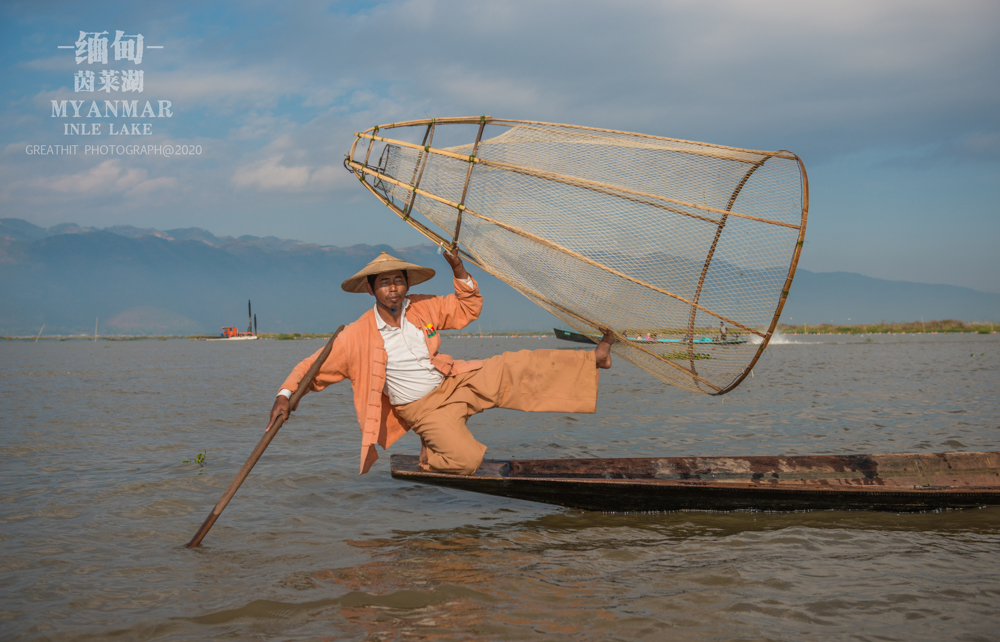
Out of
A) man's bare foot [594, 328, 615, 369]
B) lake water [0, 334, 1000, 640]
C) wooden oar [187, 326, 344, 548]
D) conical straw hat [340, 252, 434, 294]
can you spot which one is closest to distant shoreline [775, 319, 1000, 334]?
lake water [0, 334, 1000, 640]

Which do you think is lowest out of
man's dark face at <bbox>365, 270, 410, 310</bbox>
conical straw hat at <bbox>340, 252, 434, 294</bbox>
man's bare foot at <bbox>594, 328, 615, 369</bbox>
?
man's bare foot at <bbox>594, 328, 615, 369</bbox>

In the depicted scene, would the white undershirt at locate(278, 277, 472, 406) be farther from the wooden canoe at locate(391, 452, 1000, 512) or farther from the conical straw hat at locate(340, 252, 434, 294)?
the wooden canoe at locate(391, 452, 1000, 512)

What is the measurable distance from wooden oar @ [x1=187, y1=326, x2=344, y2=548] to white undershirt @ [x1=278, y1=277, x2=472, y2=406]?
0.43 m

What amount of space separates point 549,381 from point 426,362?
0.93m

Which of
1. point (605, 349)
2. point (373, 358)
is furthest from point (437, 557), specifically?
point (605, 349)

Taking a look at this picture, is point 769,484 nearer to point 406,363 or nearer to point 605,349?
point 605,349

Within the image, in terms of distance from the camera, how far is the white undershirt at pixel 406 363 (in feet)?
14.9

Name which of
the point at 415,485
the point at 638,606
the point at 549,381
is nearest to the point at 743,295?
the point at 549,381

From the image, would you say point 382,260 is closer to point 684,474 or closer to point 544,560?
point 544,560

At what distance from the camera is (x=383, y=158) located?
15.1 feet

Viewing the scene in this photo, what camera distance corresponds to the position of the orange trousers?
14.8 ft

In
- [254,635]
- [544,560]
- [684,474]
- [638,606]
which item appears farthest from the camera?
[684,474]

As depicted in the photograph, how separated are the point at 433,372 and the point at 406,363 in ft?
0.71

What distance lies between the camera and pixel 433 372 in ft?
15.2
